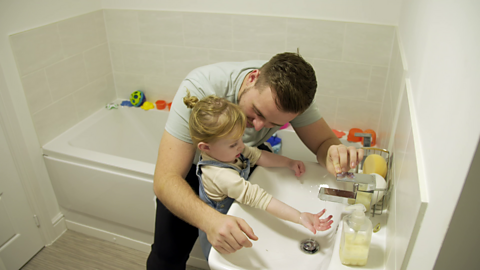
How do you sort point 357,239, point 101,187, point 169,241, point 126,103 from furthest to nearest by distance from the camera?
point 126,103, point 101,187, point 169,241, point 357,239

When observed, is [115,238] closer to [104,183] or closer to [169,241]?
[104,183]

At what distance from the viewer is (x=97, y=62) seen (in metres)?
2.12

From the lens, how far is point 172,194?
112 centimetres

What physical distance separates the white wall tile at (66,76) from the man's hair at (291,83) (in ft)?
4.17

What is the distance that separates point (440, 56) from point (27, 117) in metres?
A: 1.76

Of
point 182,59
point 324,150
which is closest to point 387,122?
point 324,150

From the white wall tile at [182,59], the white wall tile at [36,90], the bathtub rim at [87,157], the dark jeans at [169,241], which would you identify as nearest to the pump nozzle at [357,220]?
the dark jeans at [169,241]

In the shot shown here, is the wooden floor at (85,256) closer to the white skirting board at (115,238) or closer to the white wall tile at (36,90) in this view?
the white skirting board at (115,238)

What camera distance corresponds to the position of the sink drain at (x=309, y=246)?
3.28ft

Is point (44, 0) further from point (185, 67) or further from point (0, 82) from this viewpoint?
point (185, 67)

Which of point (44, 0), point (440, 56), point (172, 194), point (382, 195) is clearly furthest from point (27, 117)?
point (440, 56)

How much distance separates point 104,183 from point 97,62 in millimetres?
796

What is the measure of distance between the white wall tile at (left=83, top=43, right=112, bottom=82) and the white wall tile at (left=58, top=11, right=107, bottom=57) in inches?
1.4

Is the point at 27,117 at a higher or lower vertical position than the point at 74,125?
higher
